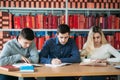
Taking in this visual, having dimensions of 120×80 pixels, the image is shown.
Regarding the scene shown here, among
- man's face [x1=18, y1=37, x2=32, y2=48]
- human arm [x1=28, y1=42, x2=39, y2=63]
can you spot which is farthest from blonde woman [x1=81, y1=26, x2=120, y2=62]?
man's face [x1=18, y1=37, x2=32, y2=48]

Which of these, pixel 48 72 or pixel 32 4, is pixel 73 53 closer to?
pixel 48 72

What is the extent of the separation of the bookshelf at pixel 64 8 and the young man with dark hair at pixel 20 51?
1634mm

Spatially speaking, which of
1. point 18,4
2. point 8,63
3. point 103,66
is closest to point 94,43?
point 103,66

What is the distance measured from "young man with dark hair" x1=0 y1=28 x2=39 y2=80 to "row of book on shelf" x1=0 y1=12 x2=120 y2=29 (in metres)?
1.64

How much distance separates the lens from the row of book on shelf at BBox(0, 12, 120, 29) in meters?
5.05

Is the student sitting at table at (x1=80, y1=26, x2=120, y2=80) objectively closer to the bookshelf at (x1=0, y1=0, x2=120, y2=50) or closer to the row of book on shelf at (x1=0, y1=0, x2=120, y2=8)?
the bookshelf at (x1=0, y1=0, x2=120, y2=50)

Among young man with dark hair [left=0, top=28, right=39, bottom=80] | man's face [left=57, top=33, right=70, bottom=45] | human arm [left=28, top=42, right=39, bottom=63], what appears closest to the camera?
young man with dark hair [left=0, top=28, right=39, bottom=80]

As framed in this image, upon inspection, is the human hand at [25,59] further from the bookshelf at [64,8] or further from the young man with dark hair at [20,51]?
the bookshelf at [64,8]

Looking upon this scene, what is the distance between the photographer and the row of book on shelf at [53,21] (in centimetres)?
505

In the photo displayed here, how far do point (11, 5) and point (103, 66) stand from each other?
2.46 meters

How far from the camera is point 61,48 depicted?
12.0 ft

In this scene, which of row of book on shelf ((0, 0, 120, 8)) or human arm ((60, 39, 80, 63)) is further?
row of book on shelf ((0, 0, 120, 8))

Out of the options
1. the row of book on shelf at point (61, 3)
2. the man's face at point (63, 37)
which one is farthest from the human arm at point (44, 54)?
the row of book on shelf at point (61, 3)

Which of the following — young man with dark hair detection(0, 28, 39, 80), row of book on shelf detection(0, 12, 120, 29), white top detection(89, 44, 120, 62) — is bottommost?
white top detection(89, 44, 120, 62)
